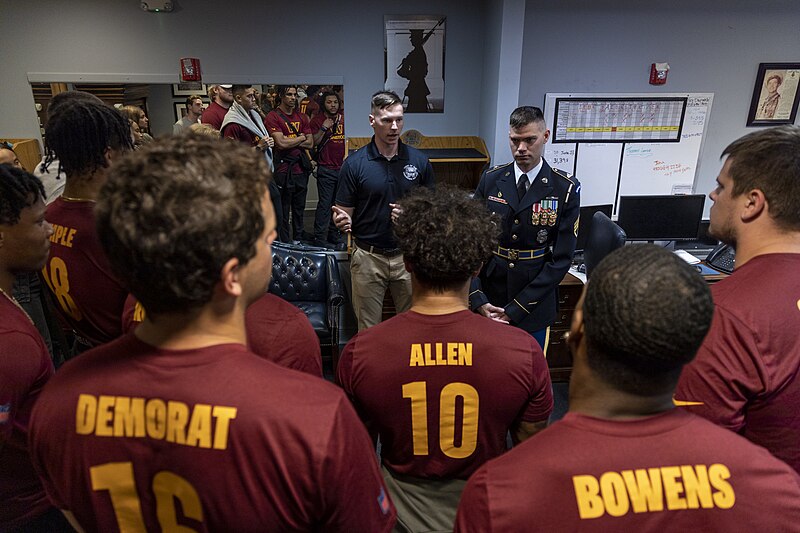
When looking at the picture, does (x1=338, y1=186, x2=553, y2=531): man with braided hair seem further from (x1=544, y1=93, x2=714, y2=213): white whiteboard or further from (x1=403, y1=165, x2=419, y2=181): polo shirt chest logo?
(x1=544, y1=93, x2=714, y2=213): white whiteboard

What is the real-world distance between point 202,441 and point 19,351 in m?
0.76

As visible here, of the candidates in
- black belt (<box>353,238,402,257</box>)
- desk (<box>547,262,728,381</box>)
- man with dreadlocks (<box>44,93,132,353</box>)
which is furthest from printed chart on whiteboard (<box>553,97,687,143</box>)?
man with dreadlocks (<box>44,93,132,353</box>)

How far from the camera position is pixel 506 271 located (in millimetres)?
2592

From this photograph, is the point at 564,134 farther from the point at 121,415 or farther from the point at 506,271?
the point at 121,415

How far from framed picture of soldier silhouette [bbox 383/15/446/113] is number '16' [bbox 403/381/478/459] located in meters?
3.63

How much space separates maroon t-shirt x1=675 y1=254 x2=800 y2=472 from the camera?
1104 mm

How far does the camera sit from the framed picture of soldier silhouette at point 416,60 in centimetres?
421

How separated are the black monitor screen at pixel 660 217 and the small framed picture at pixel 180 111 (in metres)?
3.72

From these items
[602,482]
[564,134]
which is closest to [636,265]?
[602,482]

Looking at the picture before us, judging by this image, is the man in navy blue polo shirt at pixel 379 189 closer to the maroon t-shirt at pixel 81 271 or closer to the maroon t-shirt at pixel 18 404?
the maroon t-shirt at pixel 81 271

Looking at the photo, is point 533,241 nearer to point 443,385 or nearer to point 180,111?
point 443,385

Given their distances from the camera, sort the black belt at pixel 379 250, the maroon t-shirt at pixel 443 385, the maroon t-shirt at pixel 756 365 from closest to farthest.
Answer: the maroon t-shirt at pixel 756 365, the maroon t-shirt at pixel 443 385, the black belt at pixel 379 250

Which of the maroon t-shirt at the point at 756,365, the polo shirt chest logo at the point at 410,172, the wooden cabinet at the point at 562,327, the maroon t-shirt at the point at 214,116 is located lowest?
the wooden cabinet at the point at 562,327

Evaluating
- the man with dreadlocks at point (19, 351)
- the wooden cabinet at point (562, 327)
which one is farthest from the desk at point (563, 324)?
the man with dreadlocks at point (19, 351)
